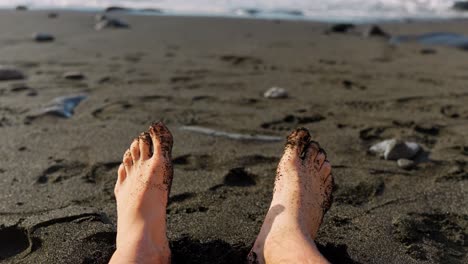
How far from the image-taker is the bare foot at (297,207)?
1739mm

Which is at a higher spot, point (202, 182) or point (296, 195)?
point (296, 195)

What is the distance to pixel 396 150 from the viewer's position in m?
2.92

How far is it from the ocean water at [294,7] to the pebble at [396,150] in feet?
29.0

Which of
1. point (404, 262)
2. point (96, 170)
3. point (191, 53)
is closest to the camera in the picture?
point (404, 262)

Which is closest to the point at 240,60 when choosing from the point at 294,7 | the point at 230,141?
the point at 230,141

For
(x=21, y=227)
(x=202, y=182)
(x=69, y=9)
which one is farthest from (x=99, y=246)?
(x=69, y=9)

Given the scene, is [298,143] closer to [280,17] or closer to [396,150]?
[396,150]

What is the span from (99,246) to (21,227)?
366mm

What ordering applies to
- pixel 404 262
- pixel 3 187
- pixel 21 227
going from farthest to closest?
pixel 3 187
pixel 21 227
pixel 404 262

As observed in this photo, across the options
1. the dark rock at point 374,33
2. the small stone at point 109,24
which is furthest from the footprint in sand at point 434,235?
the small stone at point 109,24

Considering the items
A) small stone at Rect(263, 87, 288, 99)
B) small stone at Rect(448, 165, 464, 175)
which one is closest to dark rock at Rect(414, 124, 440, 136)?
small stone at Rect(448, 165, 464, 175)

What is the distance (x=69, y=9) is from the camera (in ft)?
39.7

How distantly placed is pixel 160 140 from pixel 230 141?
939 mm

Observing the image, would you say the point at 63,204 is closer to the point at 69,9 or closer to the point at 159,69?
the point at 159,69
